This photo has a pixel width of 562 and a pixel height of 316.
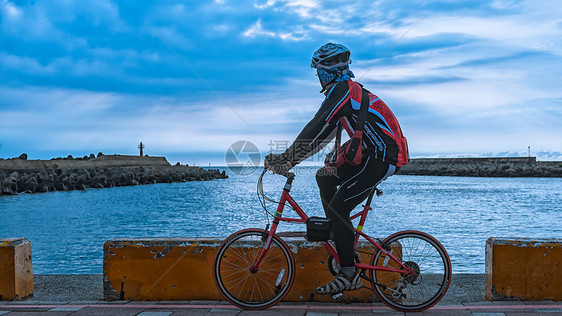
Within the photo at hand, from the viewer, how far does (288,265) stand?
13.1 ft

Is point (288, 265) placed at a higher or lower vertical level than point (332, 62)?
lower

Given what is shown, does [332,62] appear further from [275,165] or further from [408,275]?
[408,275]

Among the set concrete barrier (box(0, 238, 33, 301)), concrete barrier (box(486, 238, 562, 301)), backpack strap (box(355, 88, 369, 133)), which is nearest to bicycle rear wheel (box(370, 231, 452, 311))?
concrete barrier (box(486, 238, 562, 301))

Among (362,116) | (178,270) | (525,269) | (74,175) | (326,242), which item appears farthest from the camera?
(74,175)

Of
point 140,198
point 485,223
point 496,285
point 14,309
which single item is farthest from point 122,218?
point 496,285

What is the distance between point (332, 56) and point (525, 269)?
242 cm

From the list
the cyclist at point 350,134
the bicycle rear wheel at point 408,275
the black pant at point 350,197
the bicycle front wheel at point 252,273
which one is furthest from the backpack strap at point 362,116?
the bicycle front wheel at point 252,273

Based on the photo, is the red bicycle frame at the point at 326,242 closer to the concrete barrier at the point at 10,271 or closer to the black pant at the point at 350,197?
the black pant at the point at 350,197

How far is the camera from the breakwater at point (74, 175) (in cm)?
3353

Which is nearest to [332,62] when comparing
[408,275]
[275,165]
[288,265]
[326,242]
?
[275,165]

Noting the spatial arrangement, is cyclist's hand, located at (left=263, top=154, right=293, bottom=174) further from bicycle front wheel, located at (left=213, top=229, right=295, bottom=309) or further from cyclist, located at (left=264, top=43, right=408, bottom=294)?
bicycle front wheel, located at (left=213, top=229, right=295, bottom=309)

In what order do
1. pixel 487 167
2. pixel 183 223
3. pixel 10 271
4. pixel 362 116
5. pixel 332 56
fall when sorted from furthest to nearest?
pixel 487 167 → pixel 183 223 → pixel 10 271 → pixel 332 56 → pixel 362 116

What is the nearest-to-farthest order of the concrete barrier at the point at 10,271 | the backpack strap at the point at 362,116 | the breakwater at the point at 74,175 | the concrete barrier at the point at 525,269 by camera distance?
1. the backpack strap at the point at 362,116
2. the concrete barrier at the point at 525,269
3. the concrete barrier at the point at 10,271
4. the breakwater at the point at 74,175

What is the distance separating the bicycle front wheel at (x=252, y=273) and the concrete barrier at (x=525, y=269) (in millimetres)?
1735
